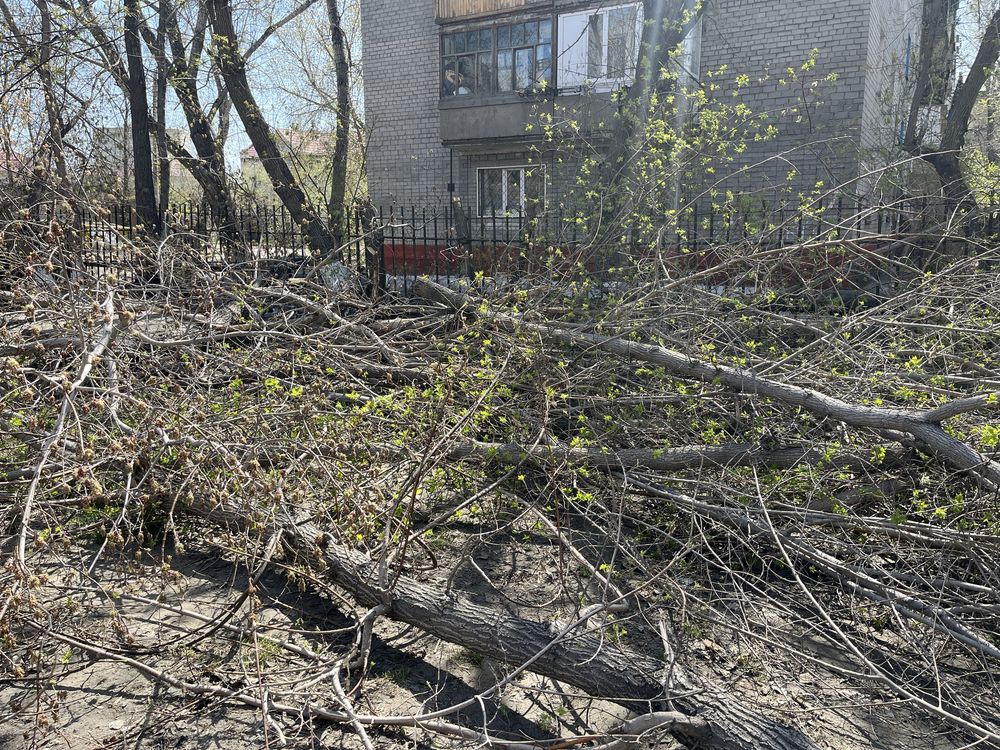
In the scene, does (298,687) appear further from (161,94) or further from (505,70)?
(505,70)

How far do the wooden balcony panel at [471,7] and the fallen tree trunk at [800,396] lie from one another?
11.0 m

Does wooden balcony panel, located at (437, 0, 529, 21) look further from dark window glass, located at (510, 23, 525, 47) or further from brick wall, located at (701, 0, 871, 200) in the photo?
brick wall, located at (701, 0, 871, 200)

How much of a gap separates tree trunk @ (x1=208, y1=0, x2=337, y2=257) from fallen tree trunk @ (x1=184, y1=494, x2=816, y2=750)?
686 centimetres

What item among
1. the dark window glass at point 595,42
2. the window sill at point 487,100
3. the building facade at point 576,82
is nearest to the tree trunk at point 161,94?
the building facade at point 576,82

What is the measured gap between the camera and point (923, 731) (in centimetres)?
274

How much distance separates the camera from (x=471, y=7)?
591 inches

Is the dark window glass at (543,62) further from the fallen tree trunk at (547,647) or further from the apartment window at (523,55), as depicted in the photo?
the fallen tree trunk at (547,647)

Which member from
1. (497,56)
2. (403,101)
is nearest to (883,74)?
(497,56)

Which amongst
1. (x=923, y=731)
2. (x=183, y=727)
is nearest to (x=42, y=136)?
(x=183, y=727)

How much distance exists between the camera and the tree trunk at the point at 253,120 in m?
9.70

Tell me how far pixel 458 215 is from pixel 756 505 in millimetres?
7773

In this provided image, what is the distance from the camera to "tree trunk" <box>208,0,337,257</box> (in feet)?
31.8

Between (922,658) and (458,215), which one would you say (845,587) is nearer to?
(922,658)

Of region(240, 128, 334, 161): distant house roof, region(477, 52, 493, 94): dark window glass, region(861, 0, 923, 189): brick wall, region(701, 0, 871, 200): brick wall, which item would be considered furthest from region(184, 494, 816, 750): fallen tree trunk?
region(477, 52, 493, 94): dark window glass
